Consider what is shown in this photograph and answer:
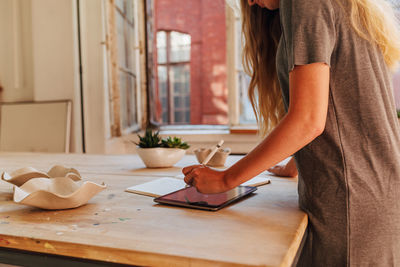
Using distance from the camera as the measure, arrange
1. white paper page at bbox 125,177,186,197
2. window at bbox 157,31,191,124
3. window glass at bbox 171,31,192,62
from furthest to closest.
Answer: window at bbox 157,31,191,124 → window glass at bbox 171,31,192,62 → white paper page at bbox 125,177,186,197

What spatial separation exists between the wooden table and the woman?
0.09 metres

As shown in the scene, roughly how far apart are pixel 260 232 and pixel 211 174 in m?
0.22

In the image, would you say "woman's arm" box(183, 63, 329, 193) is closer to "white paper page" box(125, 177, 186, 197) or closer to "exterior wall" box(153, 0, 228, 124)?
"white paper page" box(125, 177, 186, 197)

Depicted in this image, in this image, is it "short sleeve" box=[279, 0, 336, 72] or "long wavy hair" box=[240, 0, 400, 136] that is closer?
"short sleeve" box=[279, 0, 336, 72]

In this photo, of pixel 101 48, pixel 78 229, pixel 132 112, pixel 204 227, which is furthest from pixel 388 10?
pixel 132 112

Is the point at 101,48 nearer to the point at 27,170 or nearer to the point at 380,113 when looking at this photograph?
the point at 27,170

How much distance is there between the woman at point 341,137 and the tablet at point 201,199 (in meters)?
0.05

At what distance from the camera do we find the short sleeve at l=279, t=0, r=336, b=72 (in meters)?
0.73

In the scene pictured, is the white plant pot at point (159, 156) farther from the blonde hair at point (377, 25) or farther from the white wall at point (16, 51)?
the white wall at point (16, 51)

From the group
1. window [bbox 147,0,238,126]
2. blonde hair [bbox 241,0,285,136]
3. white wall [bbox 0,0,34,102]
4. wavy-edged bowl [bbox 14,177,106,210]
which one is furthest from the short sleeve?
window [bbox 147,0,238,126]

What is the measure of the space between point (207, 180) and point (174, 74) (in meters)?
9.89

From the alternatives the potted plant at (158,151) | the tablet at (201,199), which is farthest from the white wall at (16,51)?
the tablet at (201,199)

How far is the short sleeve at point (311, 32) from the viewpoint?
28.6 inches

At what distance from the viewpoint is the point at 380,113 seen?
0.79 m
